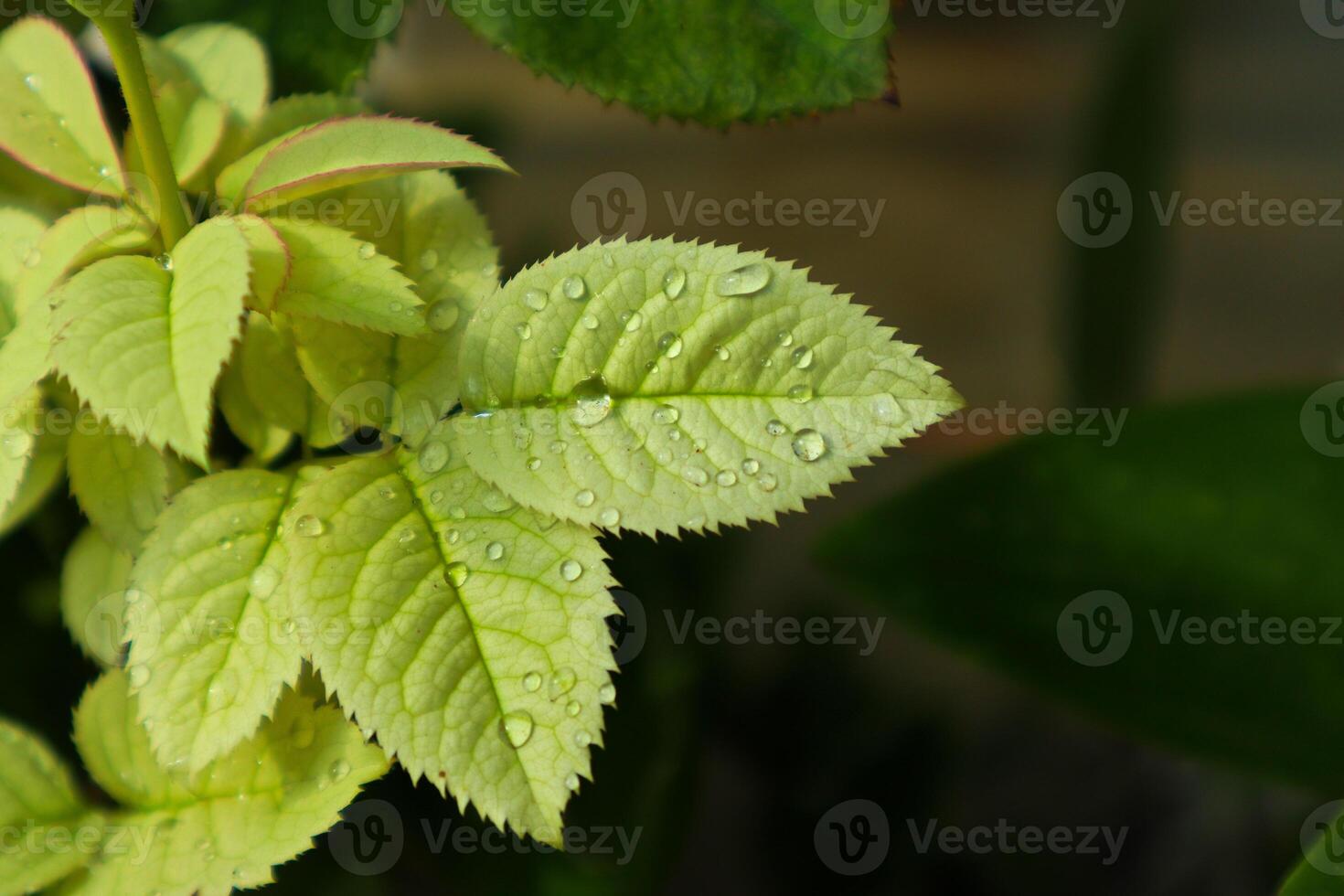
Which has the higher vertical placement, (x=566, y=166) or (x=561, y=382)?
(x=566, y=166)

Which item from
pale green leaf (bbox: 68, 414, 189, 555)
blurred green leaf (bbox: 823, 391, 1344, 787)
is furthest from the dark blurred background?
pale green leaf (bbox: 68, 414, 189, 555)

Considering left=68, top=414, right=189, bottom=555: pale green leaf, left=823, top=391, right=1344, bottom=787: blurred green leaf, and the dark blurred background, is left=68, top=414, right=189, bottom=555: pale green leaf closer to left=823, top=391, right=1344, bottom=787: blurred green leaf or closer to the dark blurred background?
the dark blurred background

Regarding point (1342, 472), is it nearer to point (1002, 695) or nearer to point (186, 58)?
point (1002, 695)

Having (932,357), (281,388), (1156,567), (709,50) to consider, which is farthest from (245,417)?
(932,357)

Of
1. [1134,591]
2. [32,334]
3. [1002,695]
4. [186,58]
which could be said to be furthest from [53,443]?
[1002,695]

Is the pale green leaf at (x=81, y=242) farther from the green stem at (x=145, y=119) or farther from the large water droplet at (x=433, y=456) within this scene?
the large water droplet at (x=433, y=456)
